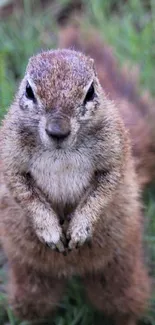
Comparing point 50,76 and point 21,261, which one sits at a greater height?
point 50,76

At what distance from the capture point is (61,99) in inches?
129

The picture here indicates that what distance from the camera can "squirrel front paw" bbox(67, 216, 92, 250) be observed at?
12.0 ft

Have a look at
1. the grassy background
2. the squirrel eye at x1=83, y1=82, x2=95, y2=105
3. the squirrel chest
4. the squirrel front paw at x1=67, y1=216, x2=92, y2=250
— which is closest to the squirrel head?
the squirrel eye at x1=83, y1=82, x2=95, y2=105

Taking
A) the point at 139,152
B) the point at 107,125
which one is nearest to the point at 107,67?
the point at 139,152

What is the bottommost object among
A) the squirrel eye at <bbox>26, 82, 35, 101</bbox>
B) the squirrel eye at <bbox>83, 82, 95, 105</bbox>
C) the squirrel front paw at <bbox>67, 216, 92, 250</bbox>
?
the squirrel front paw at <bbox>67, 216, 92, 250</bbox>

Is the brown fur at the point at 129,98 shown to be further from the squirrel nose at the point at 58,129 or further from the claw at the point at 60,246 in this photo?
the squirrel nose at the point at 58,129

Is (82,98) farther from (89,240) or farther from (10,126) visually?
(89,240)

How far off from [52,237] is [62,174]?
0.28 meters

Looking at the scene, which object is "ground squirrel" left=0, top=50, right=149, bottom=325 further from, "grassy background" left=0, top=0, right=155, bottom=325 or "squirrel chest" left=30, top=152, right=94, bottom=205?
"grassy background" left=0, top=0, right=155, bottom=325

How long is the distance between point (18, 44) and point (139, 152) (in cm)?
173

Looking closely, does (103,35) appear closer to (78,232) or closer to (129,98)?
(129,98)

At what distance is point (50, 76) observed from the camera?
3.37m

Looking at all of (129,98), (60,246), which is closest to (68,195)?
(60,246)

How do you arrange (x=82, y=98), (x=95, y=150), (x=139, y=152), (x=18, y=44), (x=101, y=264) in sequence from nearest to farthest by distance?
(x=82, y=98)
(x=95, y=150)
(x=101, y=264)
(x=139, y=152)
(x=18, y=44)
